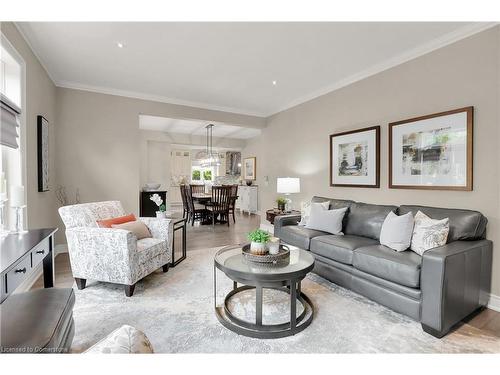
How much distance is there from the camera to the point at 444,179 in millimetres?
2730

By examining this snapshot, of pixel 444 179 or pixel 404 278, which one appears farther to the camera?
A: pixel 444 179

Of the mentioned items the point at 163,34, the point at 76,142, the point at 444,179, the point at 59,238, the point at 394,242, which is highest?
the point at 163,34

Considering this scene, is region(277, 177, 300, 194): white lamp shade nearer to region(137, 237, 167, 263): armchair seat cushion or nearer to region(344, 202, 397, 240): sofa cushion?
region(344, 202, 397, 240): sofa cushion

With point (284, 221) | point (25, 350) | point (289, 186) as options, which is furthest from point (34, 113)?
point (289, 186)

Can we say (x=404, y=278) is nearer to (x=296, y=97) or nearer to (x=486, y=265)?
(x=486, y=265)

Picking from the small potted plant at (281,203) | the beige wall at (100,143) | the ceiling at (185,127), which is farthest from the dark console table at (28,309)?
the ceiling at (185,127)

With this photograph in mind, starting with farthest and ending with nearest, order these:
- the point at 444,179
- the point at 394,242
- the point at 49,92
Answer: the point at 49,92, the point at 444,179, the point at 394,242

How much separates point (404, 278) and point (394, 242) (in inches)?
18.5

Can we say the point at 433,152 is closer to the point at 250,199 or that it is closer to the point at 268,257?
the point at 268,257

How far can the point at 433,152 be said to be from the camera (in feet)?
9.25

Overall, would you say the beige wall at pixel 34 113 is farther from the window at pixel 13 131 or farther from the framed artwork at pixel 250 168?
the framed artwork at pixel 250 168

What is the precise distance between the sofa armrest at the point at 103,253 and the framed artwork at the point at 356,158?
3.01 meters
